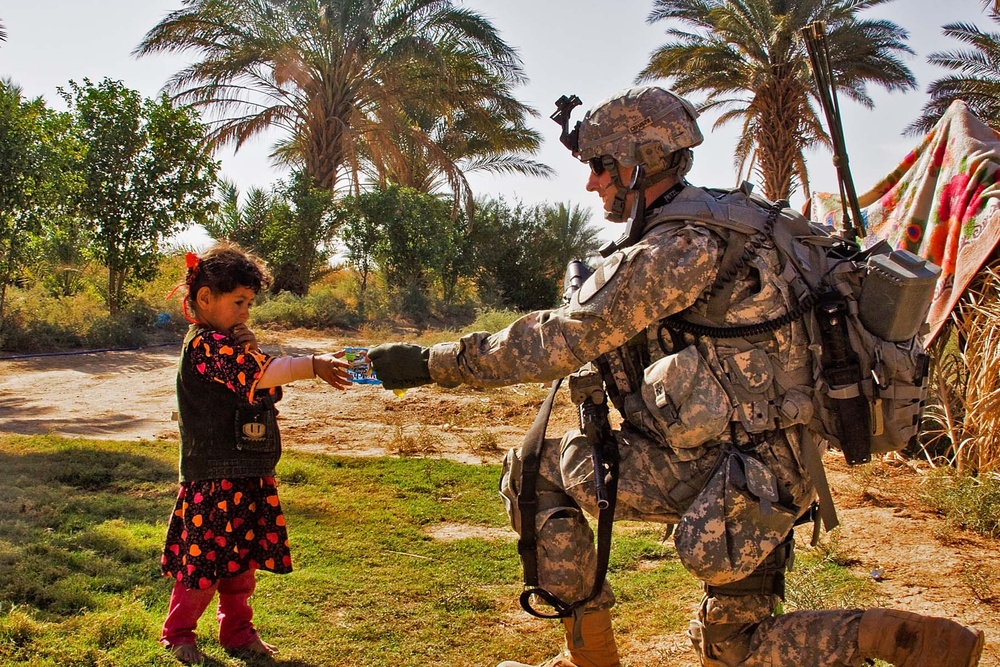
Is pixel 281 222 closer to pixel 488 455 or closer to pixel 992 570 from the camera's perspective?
pixel 488 455

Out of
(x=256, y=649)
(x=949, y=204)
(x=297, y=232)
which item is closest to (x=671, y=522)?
(x=256, y=649)

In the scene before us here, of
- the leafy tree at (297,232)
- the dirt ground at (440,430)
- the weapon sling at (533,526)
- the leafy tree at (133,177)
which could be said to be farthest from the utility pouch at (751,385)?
the leafy tree at (297,232)

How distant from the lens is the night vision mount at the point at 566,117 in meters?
3.32

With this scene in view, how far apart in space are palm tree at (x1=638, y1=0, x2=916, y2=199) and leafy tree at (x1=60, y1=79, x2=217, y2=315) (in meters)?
8.72

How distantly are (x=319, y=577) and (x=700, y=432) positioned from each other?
8.26ft

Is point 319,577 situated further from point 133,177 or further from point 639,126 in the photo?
point 133,177

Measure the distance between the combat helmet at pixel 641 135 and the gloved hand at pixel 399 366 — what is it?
907 mm

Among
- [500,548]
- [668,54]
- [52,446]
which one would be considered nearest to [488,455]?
[500,548]

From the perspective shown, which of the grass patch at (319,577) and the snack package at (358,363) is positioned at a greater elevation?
the snack package at (358,363)

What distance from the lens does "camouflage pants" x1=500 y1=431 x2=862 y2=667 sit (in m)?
2.78

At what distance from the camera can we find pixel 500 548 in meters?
5.31

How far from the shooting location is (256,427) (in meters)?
3.54

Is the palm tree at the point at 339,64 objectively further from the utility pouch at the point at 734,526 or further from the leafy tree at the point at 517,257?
the utility pouch at the point at 734,526

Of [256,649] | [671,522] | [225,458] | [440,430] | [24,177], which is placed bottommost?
[256,649]
